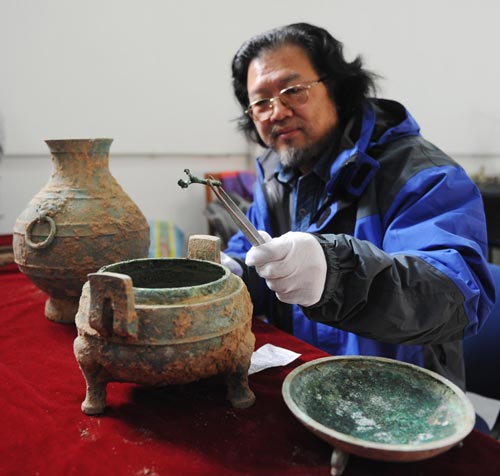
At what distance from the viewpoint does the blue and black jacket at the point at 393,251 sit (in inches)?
35.4

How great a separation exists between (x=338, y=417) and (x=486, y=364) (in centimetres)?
68

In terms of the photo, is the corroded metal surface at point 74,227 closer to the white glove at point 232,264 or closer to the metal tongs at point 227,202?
the white glove at point 232,264

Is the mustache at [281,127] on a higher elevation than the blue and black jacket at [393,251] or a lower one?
higher

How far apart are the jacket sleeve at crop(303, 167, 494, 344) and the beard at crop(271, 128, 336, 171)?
0.47 meters

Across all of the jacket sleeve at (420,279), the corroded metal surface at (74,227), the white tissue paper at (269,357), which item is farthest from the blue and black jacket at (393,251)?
the corroded metal surface at (74,227)

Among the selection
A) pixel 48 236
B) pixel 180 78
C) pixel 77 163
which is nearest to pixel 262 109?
pixel 77 163

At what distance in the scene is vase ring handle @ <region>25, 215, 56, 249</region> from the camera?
1.19 metres

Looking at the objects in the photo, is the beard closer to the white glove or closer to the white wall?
the white glove

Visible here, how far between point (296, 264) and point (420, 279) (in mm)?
274

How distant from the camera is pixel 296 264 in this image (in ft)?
2.71

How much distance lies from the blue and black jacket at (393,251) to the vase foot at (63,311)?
Result: 0.53 metres

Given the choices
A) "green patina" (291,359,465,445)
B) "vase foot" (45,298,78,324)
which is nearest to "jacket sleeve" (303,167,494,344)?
"green patina" (291,359,465,445)

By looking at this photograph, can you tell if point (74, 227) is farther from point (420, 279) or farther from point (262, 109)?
point (420, 279)

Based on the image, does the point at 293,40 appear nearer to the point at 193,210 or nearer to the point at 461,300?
the point at 461,300
